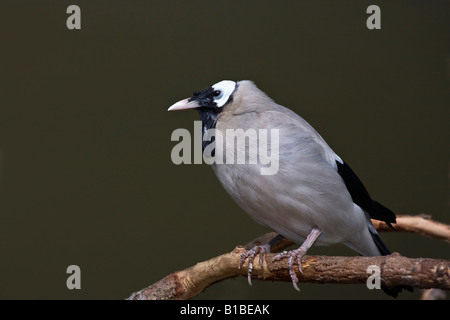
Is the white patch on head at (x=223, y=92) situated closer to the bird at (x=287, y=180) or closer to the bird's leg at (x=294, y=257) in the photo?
the bird at (x=287, y=180)

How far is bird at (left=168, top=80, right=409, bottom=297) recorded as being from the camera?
160 centimetres

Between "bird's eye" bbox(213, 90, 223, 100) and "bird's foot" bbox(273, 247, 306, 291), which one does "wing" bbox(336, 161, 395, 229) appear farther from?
"bird's eye" bbox(213, 90, 223, 100)

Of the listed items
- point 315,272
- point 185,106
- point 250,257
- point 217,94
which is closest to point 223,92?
point 217,94

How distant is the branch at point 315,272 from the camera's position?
4.27 feet

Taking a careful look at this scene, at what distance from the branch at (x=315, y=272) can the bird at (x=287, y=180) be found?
0.03m

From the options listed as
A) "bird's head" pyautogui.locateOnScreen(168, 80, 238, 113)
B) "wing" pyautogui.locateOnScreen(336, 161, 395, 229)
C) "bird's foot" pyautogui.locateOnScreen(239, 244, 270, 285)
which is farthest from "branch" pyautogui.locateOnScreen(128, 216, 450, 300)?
"bird's head" pyautogui.locateOnScreen(168, 80, 238, 113)

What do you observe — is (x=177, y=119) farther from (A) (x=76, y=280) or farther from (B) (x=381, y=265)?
(B) (x=381, y=265)

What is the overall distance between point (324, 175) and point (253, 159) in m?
0.22

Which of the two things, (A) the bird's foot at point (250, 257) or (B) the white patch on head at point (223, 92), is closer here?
(A) the bird's foot at point (250, 257)

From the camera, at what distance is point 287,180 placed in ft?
5.22

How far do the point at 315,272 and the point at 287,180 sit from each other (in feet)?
0.87

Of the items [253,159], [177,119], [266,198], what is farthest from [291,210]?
[177,119]

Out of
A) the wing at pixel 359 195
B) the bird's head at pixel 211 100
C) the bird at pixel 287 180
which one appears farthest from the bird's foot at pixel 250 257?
the bird's head at pixel 211 100
